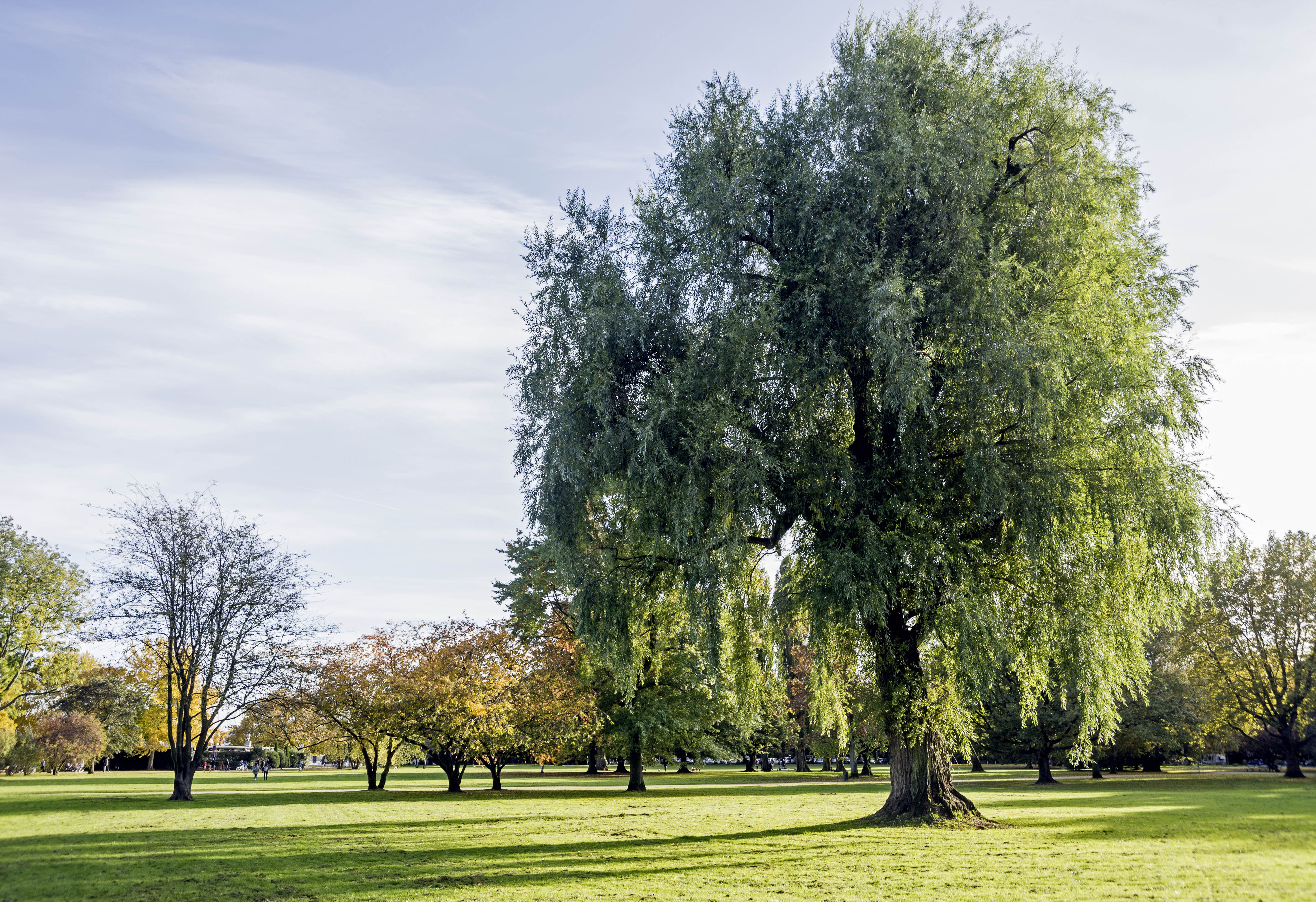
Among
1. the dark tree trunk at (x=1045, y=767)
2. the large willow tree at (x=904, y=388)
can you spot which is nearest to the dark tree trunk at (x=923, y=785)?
the large willow tree at (x=904, y=388)

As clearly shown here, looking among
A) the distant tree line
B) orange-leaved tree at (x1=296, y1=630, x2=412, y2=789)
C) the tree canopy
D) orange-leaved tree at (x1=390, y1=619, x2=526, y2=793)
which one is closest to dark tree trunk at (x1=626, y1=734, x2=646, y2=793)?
the distant tree line

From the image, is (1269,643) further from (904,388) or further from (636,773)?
(904,388)

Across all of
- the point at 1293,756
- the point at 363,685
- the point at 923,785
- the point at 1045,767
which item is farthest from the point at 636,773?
the point at 1293,756

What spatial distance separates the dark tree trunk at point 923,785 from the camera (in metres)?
18.0

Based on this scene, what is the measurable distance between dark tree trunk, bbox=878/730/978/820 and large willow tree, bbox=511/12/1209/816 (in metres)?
0.07

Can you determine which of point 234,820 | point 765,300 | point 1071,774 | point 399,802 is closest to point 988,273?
point 765,300

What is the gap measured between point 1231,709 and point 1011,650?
3617cm

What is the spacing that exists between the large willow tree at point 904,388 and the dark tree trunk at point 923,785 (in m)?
0.07

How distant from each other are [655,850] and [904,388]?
937 centimetres

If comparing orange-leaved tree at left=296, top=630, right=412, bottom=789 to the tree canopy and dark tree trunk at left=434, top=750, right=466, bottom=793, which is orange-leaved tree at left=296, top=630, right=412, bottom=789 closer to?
dark tree trunk at left=434, top=750, right=466, bottom=793

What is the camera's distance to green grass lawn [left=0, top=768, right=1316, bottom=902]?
35.7ft

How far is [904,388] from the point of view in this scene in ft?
49.1

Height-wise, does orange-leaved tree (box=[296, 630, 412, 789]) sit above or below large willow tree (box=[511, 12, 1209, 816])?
below

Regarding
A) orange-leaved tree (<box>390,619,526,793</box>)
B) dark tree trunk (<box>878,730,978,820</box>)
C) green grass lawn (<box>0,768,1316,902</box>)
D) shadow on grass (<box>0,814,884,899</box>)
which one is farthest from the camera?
orange-leaved tree (<box>390,619,526,793</box>)
